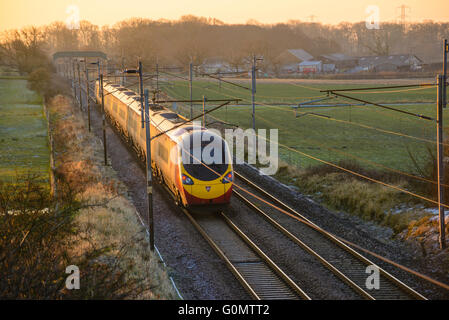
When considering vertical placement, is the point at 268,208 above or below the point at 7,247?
below

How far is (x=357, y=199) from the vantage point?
20.4 metres

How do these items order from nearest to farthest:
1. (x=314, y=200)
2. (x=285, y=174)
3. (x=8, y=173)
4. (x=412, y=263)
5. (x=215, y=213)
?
(x=412, y=263)
(x=215, y=213)
(x=314, y=200)
(x=285, y=174)
(x=8, y=173)

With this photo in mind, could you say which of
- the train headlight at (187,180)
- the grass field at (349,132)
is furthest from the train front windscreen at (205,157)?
the grass field at (349,132)

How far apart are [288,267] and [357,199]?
7.16m

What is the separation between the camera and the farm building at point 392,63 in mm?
104450

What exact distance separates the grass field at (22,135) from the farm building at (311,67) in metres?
74.9

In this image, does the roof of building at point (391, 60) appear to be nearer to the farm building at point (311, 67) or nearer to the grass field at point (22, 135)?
the farm building at point (311, 67)

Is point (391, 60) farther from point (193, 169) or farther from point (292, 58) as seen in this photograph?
Result: point (193, 169)

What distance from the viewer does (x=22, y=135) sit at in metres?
48.6

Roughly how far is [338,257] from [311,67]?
12201cm

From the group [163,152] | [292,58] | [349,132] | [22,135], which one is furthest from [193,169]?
[292,58]

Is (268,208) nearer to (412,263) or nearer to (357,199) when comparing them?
(357,199)

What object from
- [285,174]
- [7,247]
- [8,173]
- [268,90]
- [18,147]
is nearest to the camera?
[7,247]
